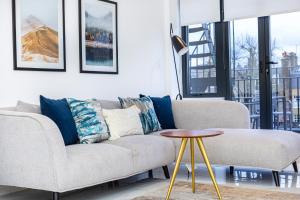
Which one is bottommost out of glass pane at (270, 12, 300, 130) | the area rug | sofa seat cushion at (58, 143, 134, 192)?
the area rug

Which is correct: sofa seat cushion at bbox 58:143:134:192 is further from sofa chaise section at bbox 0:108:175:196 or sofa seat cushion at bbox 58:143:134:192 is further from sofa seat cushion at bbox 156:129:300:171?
sofa seat cushion at bbox 156:129:300:171

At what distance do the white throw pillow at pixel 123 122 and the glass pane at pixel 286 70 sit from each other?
2031mm

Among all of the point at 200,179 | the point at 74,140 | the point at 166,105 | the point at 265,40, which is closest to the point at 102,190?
the point at 74,140

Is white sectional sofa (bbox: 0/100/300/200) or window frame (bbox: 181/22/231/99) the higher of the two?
window frame (bbox: 181/22/231/99)

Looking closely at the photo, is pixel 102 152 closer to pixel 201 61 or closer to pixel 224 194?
pixel 224 194

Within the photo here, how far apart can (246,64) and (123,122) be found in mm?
2236

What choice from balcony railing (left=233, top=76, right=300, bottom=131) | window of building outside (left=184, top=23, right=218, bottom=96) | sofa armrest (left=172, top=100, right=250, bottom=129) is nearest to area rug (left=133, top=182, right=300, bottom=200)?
sofa armrest (left=172, top=100, right=250, bottom=129)

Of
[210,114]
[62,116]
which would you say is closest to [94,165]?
[62,116]

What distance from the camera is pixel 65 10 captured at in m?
3.95

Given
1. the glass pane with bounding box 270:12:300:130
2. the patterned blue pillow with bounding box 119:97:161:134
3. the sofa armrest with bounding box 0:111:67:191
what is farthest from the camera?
the glass pane with bounding box 270:12:300:130

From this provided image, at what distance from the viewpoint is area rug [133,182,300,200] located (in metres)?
2.95

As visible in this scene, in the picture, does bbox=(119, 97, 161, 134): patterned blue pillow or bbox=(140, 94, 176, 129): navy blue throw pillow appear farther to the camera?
bbox=(140, 94, 176, 129): navy blue throw pillow

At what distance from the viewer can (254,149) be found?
132 inches

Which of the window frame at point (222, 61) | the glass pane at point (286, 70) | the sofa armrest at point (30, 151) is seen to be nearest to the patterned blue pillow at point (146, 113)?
the sofa armrest at point (30, 151)
